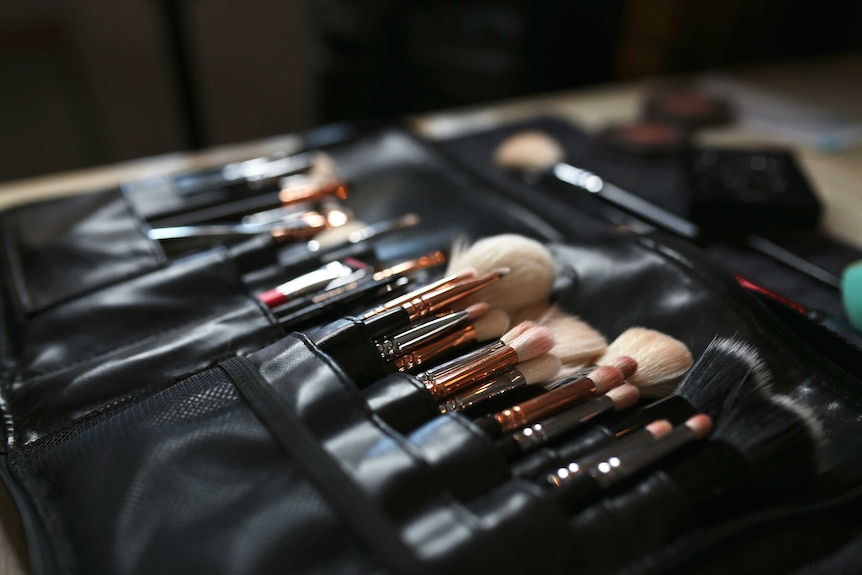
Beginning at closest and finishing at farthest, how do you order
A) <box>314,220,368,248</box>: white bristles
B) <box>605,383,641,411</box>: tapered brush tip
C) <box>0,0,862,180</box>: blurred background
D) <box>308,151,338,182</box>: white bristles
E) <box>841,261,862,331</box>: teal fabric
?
<box>605,383,641,411</box>: tapered brush tip
<box>841,261,862,331</box>: teal fabric
<box>314,220,368,248</box>: white bristles
<box>308,151,338,182</box>: white bristles
<box>0,0,862,180</box>: blurred background

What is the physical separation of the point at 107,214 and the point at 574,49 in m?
1.09

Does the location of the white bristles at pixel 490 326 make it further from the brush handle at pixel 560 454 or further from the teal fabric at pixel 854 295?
the teal fabric at pixel 854 295

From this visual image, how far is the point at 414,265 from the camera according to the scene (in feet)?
2.10

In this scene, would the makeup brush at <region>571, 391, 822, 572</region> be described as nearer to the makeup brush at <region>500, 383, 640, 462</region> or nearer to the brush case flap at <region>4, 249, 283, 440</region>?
the makeup brush at <region>500, 383, 640, 462</region>

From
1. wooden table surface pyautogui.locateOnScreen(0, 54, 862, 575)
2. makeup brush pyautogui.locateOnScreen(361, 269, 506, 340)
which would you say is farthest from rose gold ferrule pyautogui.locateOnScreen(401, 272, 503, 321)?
wooden table surface pyautogui.locateOnScreen(0, 54, 862, 575)

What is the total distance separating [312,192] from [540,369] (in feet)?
1.31

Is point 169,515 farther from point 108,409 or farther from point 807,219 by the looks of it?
point 807,219

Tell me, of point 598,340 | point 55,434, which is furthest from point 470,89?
point 55,434

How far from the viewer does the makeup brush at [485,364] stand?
492mm

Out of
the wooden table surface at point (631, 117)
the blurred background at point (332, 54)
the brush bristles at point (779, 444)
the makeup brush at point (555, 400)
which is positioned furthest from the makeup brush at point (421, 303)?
the blurred background at point (332, 54)

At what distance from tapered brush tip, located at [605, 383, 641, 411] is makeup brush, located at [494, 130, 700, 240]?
0.33 metres

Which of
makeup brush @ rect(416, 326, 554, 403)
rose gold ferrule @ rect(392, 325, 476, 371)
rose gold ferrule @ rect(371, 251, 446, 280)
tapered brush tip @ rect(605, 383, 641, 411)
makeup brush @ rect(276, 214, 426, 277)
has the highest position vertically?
makeup brush @ rect(276, 214, 426, 277)

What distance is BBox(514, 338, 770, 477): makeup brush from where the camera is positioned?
446 mm

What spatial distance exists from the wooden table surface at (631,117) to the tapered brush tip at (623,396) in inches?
18.8
